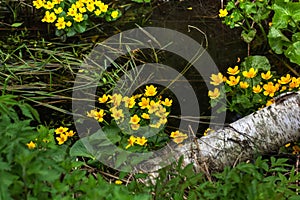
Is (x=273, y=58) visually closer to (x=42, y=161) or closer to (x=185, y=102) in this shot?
(x=185, y=102)

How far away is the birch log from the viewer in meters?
2.67

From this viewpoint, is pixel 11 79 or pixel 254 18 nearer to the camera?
pixel 11 79

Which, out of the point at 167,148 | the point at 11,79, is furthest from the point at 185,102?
the point at 11,79

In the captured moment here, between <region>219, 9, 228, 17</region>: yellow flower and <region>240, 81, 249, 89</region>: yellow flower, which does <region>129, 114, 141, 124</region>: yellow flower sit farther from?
<region>219, 9, 228, 17</region>: yellow flower

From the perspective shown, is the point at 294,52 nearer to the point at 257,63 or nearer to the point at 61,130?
the point at 257,63

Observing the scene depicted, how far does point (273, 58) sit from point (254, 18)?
27 cm

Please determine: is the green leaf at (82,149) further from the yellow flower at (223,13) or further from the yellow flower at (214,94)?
the yellow flower at (223,13)

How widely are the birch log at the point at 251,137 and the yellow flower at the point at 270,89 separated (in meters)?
0.15

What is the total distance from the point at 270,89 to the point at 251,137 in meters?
0.38

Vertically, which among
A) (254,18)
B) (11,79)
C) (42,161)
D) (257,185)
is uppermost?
(42,161)

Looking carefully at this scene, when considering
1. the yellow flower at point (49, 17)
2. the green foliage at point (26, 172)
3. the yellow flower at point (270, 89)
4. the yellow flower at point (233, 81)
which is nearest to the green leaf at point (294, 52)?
the yellow flower at point (270, 89)

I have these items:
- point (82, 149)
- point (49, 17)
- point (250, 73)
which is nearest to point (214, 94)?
point (250, 73)

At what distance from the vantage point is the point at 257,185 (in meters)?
1.65

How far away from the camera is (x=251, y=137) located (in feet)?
8.92
